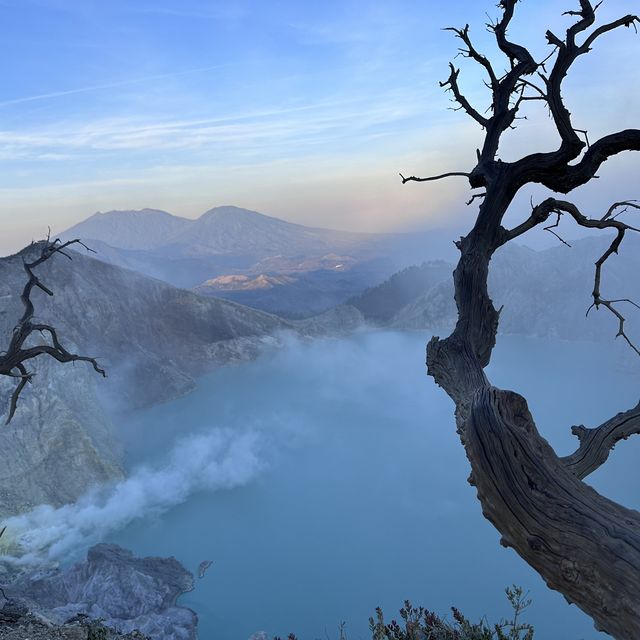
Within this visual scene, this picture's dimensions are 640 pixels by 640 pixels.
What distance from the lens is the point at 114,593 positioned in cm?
2881

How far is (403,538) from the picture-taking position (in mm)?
42094

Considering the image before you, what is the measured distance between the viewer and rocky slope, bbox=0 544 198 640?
27.2 m

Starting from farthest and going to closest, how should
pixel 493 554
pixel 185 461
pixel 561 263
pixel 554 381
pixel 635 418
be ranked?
pixel 561 263, pixel 554 381, pixel 185 461, pixel 493 554, pixel 635 418

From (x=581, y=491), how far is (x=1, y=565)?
124ft

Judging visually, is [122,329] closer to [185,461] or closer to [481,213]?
[185,461]

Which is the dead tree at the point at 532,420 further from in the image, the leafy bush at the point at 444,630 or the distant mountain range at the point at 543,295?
the distant mountain range at the point at 543,295

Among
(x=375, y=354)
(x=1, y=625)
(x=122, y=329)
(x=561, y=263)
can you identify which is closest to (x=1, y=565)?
(x=1, y=625)

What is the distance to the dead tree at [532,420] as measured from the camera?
2896 mm

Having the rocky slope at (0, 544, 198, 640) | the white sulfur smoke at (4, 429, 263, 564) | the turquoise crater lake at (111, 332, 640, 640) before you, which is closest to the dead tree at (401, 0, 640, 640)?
the rocky slope at (0, 544, 198, 640)

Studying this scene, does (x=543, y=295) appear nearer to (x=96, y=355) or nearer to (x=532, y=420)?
(x=96, y=355)

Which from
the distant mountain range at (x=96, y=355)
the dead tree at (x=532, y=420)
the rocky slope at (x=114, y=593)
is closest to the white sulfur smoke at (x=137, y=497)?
the distant mountain range at (x=96, y=355)

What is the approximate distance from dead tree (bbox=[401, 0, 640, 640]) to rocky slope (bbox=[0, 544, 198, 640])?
2701cm

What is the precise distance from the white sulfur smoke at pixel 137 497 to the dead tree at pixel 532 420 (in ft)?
124

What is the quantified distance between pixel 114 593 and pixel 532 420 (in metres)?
31.5
